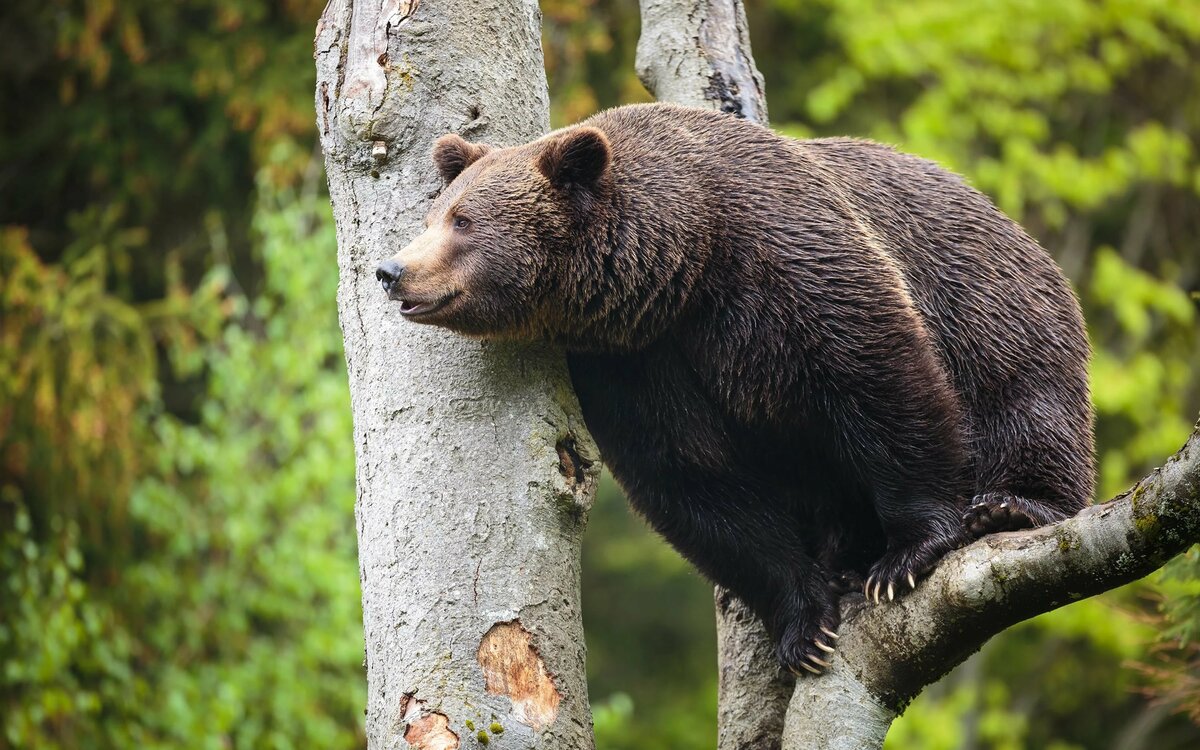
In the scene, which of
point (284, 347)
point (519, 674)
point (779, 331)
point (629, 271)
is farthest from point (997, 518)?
point (284, 347)

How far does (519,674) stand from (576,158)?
1.77m

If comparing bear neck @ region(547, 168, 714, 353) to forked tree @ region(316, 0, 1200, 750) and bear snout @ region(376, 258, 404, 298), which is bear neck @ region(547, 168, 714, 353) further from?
bear snout @ region(376, 258, 404, 298)

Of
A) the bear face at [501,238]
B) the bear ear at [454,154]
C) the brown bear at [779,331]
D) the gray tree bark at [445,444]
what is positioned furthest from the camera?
the brown bear at [779,331]

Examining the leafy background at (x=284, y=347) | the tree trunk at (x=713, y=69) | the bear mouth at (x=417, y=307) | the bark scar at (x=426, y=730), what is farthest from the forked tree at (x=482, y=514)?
the leafy background at (x=284, y=347)

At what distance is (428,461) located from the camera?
349cm

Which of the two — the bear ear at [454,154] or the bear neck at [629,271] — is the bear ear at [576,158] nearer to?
the bear neck at [629,271]

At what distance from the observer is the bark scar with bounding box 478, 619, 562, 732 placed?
Answer: 330cm

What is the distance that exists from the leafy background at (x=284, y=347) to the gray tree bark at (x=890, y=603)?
1212 mm

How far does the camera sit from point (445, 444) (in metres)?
3.51

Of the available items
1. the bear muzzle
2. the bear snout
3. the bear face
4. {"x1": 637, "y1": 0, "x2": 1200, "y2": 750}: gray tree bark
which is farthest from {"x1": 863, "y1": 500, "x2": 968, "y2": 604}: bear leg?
the bear snout

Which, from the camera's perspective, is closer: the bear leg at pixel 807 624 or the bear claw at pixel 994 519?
the bear leg at pixel 807 624

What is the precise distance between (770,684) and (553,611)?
1.26m

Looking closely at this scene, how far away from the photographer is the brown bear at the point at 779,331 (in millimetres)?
3977

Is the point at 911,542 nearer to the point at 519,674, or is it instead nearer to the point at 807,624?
the point at 807,624
